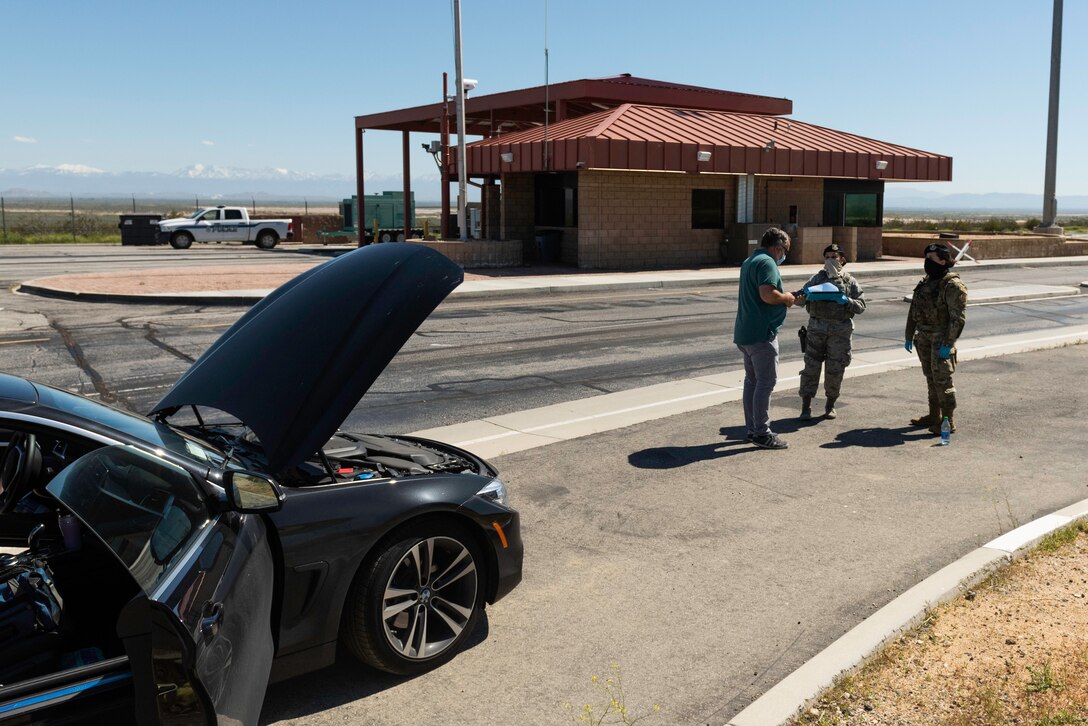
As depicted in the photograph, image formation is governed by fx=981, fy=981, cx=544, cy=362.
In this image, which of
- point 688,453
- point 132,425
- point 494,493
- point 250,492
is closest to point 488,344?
point 688,453

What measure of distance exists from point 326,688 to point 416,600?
0.55 metres

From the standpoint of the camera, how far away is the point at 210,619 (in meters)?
2.66

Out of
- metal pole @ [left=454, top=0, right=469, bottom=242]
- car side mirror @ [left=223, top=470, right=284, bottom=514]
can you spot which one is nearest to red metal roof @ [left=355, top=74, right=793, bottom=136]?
metal pole @ [left=454, top=0, right=469, bottom=242]

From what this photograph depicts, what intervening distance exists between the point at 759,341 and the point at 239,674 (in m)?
6.18

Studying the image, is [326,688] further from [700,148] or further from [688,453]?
[700,148]

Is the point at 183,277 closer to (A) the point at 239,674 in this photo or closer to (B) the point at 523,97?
(B) the point at 523,97

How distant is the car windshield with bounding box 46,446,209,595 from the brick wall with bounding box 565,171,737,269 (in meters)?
26.3

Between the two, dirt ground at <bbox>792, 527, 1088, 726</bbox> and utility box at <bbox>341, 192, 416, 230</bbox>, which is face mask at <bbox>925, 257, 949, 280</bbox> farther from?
utility box at <bbox>341, 192, 416, 230</bbox>

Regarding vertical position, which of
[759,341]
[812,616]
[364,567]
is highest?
[759,341]

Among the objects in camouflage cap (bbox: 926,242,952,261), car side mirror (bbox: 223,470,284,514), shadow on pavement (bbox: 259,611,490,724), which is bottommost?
shadow on pavement (bbox: 259,611,490,724)

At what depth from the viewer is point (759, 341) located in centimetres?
823

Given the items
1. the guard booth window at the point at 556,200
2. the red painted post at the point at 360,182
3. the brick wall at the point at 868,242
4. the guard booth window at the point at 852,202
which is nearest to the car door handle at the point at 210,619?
the guard booth window at the point at 556,200

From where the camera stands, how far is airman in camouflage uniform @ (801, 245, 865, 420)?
9.08 meters

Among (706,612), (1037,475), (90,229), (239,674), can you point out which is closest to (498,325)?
(1037,475)
